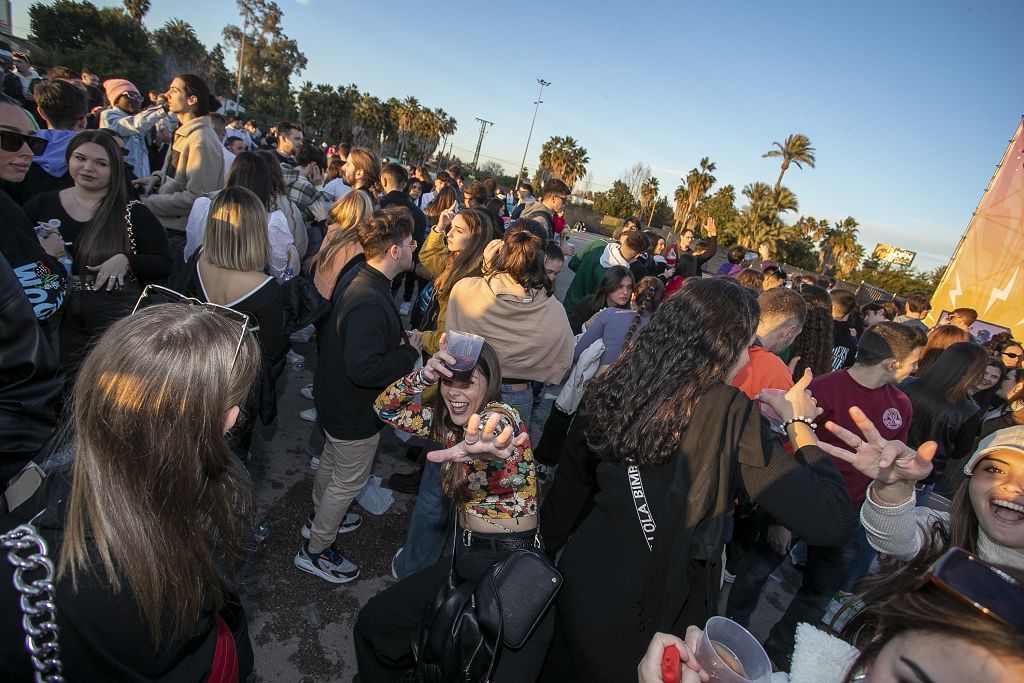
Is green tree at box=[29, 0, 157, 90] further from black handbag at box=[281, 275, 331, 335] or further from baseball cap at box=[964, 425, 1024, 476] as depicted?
baseball cap at box=[964, 425, 1024, 476]

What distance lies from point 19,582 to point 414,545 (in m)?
2.08

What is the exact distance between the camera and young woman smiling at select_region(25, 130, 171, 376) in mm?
→ 2877

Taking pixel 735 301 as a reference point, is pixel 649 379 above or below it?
below

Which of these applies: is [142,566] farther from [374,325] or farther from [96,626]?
[374,325]

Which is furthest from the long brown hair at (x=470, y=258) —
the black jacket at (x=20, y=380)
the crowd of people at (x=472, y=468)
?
the black jacket at (x=20, y=380)

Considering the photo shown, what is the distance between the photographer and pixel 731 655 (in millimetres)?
1184

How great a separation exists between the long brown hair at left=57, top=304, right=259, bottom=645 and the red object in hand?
1.16 meters

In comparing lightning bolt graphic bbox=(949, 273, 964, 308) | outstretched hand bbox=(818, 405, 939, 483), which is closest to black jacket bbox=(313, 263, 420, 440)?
outstretched hand bbox=(818, 405, 939, 483)

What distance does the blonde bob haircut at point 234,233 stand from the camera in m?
2.69

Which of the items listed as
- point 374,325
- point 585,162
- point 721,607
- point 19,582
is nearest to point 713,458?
point 19,582

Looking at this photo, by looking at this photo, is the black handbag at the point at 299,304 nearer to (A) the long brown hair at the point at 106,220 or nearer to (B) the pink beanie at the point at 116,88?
(A) the long brown hair at the point at 106,220

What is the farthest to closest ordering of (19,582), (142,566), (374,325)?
1. (374,325)
2. (142,566)
3. (19,582)

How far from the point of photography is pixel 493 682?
1.63m

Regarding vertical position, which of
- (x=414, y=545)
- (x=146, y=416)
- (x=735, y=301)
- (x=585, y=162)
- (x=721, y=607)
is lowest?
(x=721, y=607)
